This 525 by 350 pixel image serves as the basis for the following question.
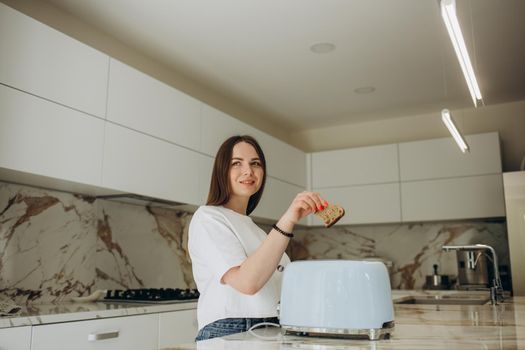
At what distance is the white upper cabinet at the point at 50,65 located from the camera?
6.93 feet

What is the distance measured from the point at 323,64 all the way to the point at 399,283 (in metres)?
2.09

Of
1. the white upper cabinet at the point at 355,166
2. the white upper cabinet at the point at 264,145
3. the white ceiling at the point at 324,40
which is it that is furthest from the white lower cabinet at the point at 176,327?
the white upper cabinet at the point at 355,166

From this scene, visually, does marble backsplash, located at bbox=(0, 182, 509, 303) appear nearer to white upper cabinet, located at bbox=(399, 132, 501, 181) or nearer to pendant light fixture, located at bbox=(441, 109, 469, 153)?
white upper cabinet, located at bbox=(399, 132, 501, 181)

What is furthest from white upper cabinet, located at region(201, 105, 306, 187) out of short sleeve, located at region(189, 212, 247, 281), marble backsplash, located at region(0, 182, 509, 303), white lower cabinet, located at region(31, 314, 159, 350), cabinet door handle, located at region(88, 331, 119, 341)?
short sleeve, located at region(189, 212, 247, 281)

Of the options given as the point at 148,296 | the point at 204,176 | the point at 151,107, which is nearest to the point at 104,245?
the point at 148,296

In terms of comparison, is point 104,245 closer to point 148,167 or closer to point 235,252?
point 148,167

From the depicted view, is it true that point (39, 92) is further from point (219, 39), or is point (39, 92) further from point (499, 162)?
point (499, 162)

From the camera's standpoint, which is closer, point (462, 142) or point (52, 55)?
point (52, 55)

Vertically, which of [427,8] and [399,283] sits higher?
[427,8]

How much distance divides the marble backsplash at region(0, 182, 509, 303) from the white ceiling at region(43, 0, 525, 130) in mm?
991

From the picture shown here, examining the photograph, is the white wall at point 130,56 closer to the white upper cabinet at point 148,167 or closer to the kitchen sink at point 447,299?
the white upper cabinet at point 148,167

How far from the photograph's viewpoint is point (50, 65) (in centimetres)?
227

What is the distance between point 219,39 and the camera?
3.04 meters

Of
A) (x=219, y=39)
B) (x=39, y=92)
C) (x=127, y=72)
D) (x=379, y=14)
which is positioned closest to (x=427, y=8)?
(x=379, y=14)
